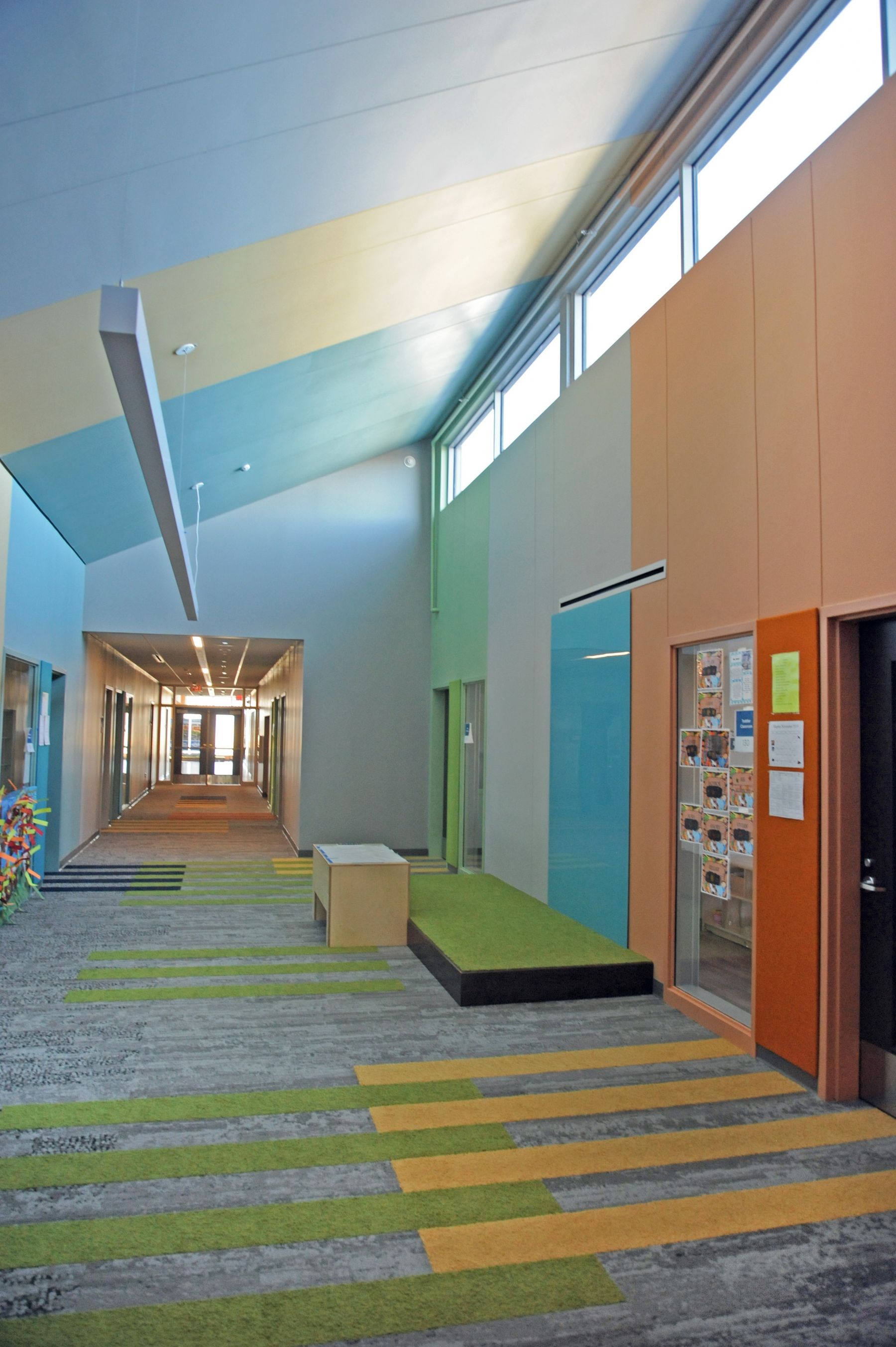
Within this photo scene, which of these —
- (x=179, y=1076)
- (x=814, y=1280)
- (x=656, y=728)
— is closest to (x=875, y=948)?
(x=814, y=1280)

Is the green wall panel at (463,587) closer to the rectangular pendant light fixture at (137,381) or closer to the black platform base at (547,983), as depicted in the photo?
the black platform base at (547,983)

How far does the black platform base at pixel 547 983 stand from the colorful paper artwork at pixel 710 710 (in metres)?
1.55

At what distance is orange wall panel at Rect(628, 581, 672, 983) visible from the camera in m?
5.41

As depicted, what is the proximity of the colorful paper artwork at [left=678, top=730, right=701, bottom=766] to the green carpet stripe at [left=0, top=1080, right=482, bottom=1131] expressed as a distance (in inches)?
86.7

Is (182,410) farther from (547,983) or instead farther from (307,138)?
(547,983)

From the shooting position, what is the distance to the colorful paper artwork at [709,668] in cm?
494

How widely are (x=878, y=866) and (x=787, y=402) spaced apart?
2190 mm

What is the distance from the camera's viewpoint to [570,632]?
23.1ft

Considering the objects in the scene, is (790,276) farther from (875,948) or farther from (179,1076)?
(179,1076)

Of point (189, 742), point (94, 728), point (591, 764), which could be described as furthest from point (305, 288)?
point (189, 742)

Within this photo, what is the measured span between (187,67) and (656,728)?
13.6ft

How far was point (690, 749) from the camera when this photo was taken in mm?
5234

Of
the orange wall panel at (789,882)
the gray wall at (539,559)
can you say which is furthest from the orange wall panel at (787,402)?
the gray wall at (539,559)

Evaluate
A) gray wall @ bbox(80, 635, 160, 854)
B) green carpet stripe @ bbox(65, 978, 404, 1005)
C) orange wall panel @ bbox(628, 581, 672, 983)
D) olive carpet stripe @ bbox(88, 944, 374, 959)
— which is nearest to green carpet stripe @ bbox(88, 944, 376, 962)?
olive carpet stripe @ bbox(88, 944, 374, 959)
